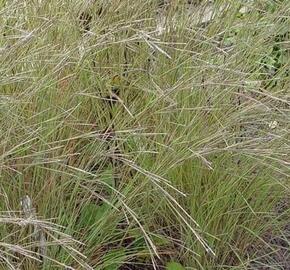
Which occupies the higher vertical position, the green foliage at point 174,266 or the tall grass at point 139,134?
the tall grass at point 139,134

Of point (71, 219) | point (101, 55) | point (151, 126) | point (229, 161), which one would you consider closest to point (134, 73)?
point (101, 55)

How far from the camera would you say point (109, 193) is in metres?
1.97

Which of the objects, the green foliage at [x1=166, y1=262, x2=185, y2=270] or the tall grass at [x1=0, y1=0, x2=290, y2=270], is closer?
the tall grass at [x1=0, y1=0, x2=290, y2=270]

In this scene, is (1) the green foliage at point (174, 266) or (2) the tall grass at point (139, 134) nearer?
(2) the tall grass at point (139, 134)

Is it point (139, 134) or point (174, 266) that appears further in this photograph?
point (174, 266)

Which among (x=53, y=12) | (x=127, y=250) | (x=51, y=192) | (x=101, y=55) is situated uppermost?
(x=53, y=12)

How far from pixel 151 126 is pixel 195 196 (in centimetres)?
23

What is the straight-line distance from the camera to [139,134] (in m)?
1.68

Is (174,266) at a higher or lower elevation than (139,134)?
lower

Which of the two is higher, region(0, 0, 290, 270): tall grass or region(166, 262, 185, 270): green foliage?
region(0, 0, 290, 270): tall grass

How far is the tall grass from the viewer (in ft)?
5.72

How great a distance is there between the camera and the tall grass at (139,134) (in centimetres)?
174

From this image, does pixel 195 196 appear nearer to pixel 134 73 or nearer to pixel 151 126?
pixel 151 126

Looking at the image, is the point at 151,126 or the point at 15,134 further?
the point at 151,126
